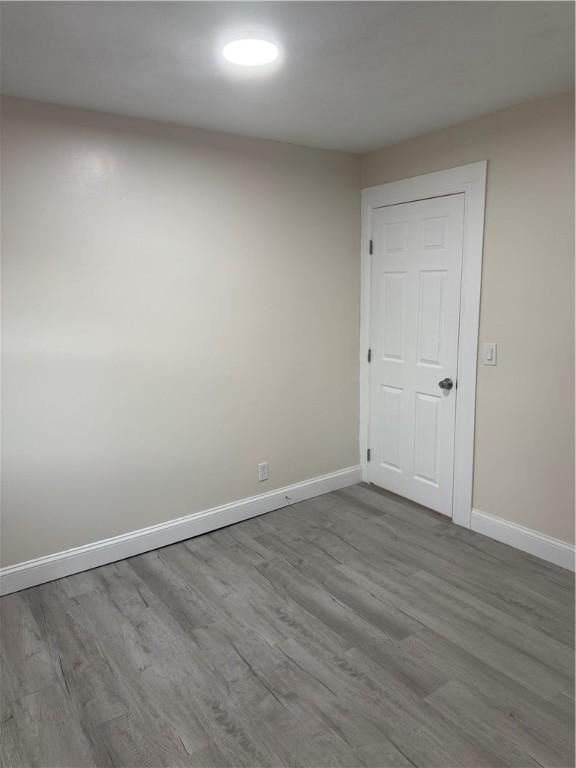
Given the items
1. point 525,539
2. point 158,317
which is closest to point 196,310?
point 158,317

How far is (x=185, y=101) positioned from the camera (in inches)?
101

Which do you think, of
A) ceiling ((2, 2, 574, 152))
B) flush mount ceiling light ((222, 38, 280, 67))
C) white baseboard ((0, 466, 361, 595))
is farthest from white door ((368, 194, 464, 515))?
flush mount ceiling light ((222, 38, 280, 67))

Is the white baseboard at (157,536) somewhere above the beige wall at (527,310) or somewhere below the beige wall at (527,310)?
below

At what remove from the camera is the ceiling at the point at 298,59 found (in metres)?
1.74

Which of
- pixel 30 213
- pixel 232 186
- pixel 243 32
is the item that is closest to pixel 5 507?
pixel 30 213

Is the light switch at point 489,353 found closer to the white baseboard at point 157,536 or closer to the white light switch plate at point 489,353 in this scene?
the white light switch plate at point 489,353

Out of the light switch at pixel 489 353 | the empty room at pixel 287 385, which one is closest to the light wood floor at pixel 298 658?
the empty room at pixel 287 385

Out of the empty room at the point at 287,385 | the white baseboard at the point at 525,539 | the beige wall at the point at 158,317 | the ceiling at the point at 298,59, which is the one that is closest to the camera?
the ceiling at the point at 298,59

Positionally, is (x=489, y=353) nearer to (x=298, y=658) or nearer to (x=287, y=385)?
(x=287, y=385)

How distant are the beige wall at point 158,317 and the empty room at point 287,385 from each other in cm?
1

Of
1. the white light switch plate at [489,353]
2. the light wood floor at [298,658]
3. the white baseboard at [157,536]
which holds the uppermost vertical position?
the white light switch plate at [489,353]

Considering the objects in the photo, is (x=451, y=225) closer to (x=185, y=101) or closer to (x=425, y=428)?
(x=425, y=428)

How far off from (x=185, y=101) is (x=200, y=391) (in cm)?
155

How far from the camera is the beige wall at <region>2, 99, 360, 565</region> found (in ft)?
8.58
